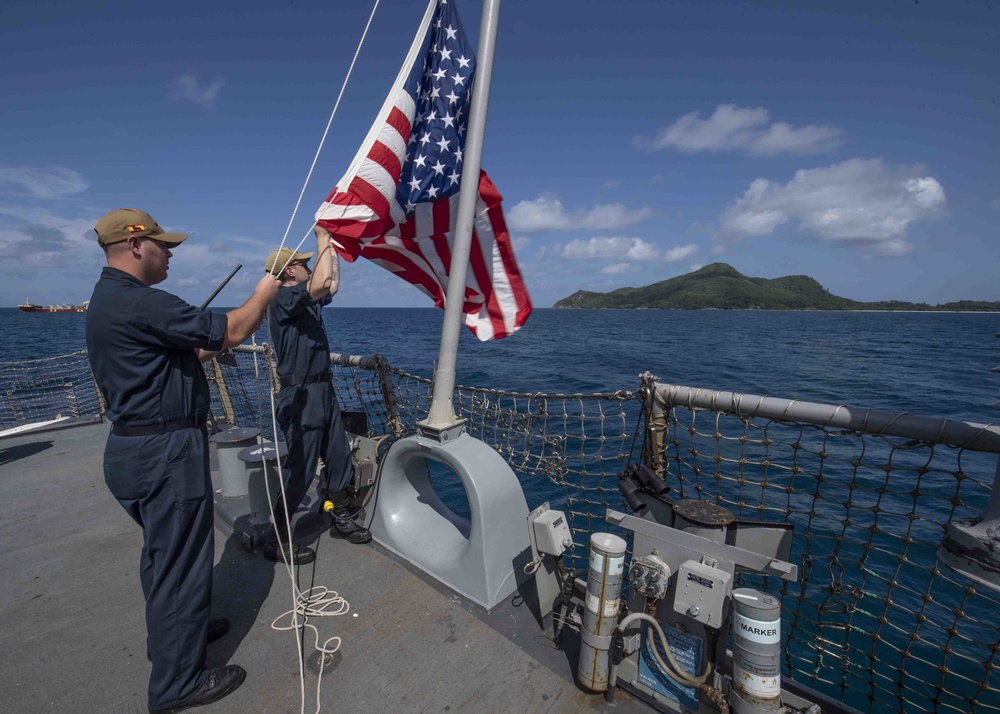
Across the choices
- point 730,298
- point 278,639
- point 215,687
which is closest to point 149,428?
point 215,687

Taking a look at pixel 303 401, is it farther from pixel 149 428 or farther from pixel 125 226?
pixel 125 226

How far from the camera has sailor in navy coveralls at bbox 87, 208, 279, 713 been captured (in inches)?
75.4

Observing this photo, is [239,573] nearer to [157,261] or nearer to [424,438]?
[424,438]

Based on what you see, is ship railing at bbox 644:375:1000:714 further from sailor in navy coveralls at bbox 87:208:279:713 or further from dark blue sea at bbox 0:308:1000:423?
dark blue sea at bbox 0:308:1000:423

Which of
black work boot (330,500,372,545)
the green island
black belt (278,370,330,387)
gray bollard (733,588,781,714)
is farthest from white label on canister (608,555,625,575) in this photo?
the green island

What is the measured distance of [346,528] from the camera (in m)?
3.45

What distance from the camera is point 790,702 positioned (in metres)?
2.04

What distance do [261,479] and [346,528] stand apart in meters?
0.73

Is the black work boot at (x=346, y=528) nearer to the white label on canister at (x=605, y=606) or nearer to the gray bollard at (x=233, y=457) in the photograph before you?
the gray bollard at (x=233, y=457)

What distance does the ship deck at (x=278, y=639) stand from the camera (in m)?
2.13

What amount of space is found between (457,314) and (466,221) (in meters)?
0.52

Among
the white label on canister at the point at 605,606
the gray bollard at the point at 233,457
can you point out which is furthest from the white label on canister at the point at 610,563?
the gray bollard at the point at 233,457

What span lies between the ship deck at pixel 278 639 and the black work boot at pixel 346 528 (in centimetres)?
6

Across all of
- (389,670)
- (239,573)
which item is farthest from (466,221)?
(239,573)
